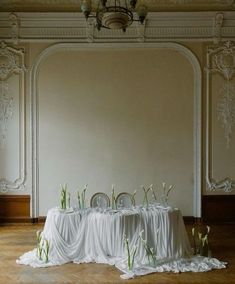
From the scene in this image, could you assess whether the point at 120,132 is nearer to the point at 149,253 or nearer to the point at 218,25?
the point at 218,25

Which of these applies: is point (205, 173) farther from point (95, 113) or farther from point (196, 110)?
point (95, 113)

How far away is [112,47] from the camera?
6785mm

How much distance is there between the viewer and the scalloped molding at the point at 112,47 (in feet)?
22.0

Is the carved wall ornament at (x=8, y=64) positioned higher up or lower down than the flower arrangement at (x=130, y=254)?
higher up

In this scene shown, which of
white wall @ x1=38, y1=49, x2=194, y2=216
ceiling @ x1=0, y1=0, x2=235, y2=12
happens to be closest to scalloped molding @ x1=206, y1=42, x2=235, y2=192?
Result: white wall @ x1=38, y1=49, x2=194, y2=216

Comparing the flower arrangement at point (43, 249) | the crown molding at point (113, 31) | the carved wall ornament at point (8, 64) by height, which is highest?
the crown molding at point (113, 31)

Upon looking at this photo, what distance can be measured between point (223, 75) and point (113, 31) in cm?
215

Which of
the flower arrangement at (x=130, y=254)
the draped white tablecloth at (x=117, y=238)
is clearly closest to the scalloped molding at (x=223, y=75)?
the draped white tablecloth at (x=117, y=238)

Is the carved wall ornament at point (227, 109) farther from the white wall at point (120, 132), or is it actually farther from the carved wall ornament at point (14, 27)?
the carved wall ornament at point (14, 27)

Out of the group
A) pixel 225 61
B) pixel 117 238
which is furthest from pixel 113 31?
pixel 117 238

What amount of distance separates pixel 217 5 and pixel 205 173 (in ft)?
9.95

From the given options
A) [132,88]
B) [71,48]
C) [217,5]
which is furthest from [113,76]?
[217,5]

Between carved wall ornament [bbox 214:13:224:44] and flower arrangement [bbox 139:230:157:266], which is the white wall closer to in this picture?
carved wall ornament [bbox 214:13:224:44]

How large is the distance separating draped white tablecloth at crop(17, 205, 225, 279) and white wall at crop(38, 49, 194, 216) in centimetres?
212
